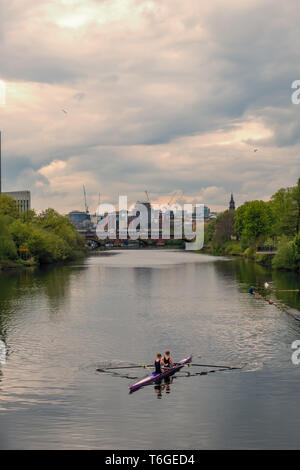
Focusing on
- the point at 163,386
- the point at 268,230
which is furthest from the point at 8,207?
the point at 163,386

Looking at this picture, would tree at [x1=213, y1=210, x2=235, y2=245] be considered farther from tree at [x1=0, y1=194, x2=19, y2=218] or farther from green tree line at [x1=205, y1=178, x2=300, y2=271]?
tree at [x1=0, y1=194, x2=19, y2=218]

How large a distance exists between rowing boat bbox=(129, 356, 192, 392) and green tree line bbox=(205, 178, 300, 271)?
5859 centimetres

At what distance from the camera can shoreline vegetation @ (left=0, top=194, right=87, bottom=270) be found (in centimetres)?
10675

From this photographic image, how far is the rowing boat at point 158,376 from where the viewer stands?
2687 centimetres

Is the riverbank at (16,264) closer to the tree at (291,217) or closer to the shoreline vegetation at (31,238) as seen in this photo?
the shoreline vegetation at (31,238)

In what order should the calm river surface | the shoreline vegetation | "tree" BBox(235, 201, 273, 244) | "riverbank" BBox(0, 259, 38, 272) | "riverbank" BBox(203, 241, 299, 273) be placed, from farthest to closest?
1. "tree" BBox(235, 201, 273, 244)
2. the shoreline vegetation
3. "riverbank" BBox(0, 259, 38, 272)
4. "riverbank" BBox(203, 241, 299, 273)
5. the calm river surface

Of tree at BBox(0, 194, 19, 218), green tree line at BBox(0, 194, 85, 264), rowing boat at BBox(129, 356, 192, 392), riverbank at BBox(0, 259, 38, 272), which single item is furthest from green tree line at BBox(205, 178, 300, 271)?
tree at BBox(0, 194, 19, 218)

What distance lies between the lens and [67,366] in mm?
31562

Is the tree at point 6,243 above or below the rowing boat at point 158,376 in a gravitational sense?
above

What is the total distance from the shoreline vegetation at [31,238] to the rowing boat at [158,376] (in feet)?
259

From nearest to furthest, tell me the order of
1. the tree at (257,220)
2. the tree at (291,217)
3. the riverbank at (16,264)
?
the tree at (291,217), the riverbank at (16,264), the tree at (257,220)

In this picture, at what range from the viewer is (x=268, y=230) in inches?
5182

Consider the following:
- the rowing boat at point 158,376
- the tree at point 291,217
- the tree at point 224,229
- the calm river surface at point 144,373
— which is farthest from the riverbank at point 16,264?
the tree at point 224,229
